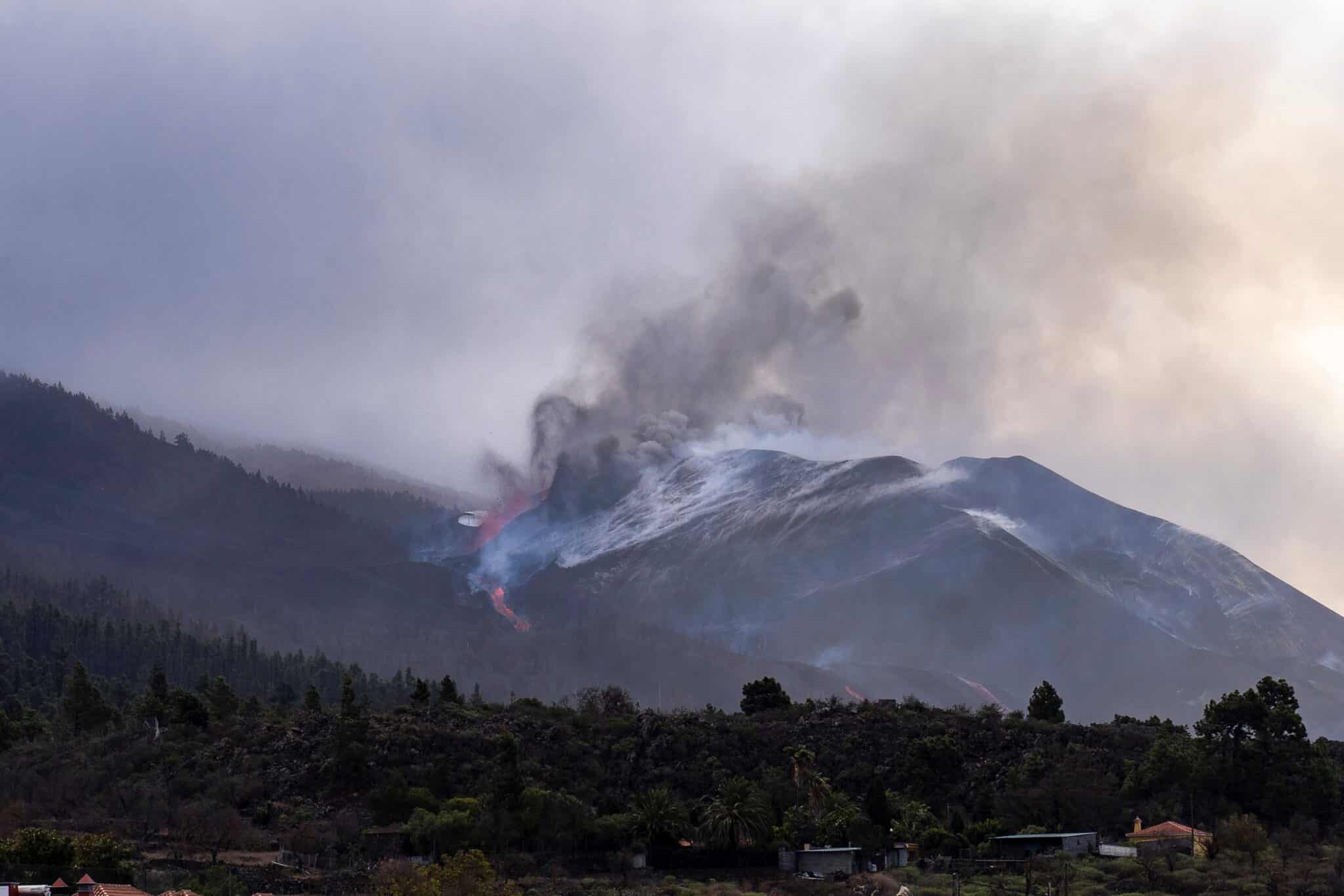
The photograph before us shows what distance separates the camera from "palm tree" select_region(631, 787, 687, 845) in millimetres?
102125

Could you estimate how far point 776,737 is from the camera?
13000 centimetres

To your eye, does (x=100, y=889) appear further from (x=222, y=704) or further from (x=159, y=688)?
(x=159, y=688)

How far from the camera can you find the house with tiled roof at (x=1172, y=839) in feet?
319

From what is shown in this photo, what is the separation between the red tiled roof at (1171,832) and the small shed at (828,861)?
18.9 metres

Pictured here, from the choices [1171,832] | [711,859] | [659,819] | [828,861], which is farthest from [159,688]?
[1171,832]

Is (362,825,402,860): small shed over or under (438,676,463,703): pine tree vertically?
under

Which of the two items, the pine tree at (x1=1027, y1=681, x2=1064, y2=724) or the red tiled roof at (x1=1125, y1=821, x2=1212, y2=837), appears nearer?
the red tiled roof at (x1=1125, y1=821, x2=1212, y2=837)

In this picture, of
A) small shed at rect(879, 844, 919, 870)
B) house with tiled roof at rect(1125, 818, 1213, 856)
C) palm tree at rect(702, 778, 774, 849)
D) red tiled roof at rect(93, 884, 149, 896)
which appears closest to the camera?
red tiled roof at rect(93, 884, 149, 896)

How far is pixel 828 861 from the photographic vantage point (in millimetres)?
99688

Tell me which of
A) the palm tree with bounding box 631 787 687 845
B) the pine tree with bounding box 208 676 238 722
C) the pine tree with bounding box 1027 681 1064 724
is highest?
the pine tree with bounding box 1027 681 1064 724

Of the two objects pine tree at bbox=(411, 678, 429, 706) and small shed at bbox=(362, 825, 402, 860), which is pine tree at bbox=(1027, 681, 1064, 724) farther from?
small shed at bbox=(362, 825, 402, 860)

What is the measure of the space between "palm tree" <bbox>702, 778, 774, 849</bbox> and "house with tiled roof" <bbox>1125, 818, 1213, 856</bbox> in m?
23.7

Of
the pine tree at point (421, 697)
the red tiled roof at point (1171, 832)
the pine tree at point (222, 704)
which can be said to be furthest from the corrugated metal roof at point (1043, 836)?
the pine tree at point (222, 704)

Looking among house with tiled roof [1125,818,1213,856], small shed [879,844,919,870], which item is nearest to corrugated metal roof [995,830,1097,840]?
house with tiled roof [1125,818,1213,856]
